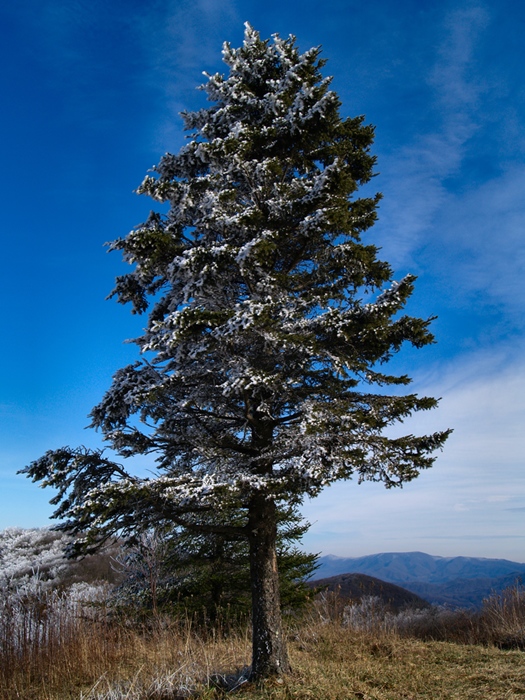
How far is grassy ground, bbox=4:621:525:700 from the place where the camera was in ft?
20.7

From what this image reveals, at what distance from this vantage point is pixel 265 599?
23.6 ft

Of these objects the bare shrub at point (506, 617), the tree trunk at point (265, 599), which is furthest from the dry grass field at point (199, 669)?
the bare shrub at point (506, 617)

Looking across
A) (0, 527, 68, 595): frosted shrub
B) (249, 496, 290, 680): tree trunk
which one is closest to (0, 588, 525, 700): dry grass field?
(249, 496, 290, 680): tree trunk

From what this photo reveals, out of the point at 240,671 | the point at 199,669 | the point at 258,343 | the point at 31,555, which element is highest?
the point at 258,343

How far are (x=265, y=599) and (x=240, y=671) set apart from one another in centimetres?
140

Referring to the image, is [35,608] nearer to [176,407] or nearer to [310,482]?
[176,407]

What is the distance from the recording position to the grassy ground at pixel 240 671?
6.32m

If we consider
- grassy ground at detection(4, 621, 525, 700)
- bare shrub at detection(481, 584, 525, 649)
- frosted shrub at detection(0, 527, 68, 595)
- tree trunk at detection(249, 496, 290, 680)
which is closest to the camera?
grassy ground at detection(4, 621, 525, 700)

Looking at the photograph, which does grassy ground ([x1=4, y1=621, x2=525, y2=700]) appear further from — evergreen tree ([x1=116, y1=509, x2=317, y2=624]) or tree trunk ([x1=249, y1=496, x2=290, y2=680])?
evergreen tree ([x1=116, y1=509, x2=317, y2=624])

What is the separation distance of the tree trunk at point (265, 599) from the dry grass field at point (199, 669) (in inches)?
12.0

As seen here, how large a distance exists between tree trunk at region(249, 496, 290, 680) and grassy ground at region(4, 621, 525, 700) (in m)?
0.33

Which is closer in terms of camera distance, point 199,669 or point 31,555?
point 199,669

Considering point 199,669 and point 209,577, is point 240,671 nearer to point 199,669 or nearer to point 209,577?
point 199,669

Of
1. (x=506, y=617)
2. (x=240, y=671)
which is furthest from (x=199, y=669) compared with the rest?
(x=506, y=617)
